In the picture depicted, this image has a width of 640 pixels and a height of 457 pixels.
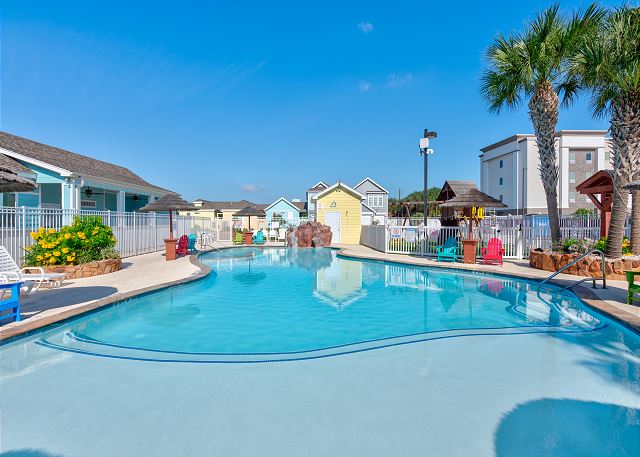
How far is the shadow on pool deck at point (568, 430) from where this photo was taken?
2.57m

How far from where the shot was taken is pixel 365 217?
3838 centimetres

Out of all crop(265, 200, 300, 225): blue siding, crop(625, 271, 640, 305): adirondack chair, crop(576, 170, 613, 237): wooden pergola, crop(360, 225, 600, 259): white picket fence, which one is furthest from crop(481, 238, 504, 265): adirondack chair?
crop(265, 200, 300, 225): blue siding

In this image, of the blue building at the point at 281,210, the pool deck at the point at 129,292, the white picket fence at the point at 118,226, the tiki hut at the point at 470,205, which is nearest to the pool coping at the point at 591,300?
the pool deck at the point at 129,292

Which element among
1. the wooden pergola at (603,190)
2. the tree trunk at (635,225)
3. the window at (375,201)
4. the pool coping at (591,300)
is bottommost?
the pool coping at (591,300)

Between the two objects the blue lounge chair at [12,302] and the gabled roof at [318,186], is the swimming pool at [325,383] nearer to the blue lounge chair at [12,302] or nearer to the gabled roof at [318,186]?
the blue lounge chair at [12,302]

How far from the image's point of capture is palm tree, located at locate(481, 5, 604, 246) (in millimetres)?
10430

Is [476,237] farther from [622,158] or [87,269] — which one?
[87,269]

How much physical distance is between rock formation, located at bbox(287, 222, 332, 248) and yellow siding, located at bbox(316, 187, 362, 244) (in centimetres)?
336

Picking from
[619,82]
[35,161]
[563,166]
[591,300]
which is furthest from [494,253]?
[563,166]

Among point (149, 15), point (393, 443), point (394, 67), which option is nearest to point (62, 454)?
point (393, 443)

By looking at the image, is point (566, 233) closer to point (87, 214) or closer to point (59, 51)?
point (87, 214)

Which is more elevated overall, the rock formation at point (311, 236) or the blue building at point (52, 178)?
the blue building at point (52, 178)

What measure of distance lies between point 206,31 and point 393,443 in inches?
761

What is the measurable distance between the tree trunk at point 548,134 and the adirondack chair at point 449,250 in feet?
10.4
